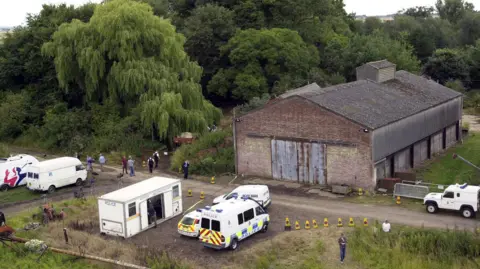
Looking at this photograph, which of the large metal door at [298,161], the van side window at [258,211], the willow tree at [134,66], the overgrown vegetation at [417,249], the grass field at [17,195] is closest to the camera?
the overgrown vegetation at [417,249]

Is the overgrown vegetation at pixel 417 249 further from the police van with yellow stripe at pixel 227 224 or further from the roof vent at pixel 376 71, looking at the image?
the roof vent at pixel 376 71

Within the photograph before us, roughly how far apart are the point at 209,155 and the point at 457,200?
1834 cm

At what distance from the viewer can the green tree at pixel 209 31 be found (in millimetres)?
66188

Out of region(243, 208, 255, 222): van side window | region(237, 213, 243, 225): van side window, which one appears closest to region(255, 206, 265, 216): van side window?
region(243, 208, 255, 222): van side window

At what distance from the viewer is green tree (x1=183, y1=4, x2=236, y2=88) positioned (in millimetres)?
66188

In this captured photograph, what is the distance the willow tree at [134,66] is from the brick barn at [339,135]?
9.82 metres

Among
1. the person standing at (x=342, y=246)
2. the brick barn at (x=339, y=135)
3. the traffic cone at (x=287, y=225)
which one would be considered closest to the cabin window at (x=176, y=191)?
the traffic cone at (x=287, y=225)

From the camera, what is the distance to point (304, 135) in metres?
35.8

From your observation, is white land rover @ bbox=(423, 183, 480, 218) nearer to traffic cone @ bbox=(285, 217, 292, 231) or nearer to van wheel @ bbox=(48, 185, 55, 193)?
traffic cone @ bbox=(285, 217, 292, 231)

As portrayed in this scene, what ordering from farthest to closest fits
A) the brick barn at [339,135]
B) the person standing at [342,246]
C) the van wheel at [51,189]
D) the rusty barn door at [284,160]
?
the van wheel at [51,189] → the rusty barn door at [284,160] → the brick barn at [339,135] → the person standing at [342,246]

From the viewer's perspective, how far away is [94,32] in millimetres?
49344

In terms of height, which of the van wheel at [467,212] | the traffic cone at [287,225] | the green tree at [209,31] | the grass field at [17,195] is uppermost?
the green tree at [209,31]

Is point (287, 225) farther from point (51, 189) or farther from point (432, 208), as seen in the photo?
point (51, 189)

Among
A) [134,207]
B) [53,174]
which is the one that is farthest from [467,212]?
[53,174]
